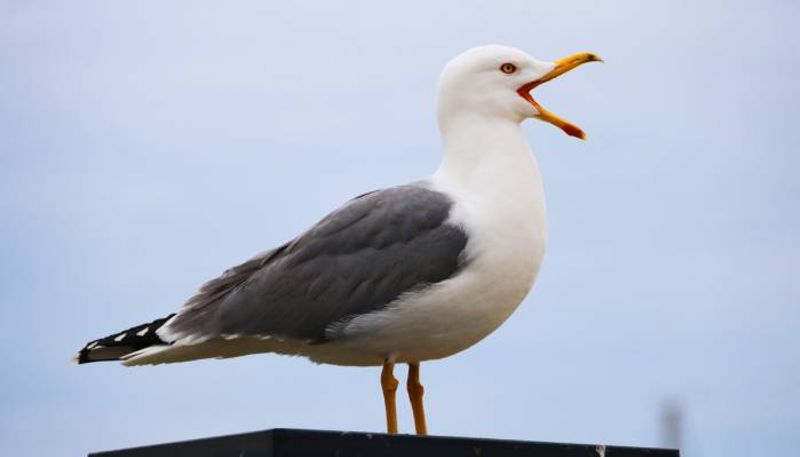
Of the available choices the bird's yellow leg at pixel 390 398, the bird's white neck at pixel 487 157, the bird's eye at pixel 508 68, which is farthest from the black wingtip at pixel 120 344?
the bird's eye at pixel 508 68

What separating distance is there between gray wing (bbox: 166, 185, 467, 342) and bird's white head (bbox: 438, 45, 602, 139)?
55cm

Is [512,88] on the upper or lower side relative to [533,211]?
upper

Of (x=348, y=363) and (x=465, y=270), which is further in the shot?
(x=348, y=363)

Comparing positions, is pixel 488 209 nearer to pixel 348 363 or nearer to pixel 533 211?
pixel 533 211

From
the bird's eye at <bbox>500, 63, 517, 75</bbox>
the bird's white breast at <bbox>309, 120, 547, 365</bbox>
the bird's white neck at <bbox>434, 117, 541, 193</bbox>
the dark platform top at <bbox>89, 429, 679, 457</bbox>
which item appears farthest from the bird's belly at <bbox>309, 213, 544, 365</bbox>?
the dark platform top at <bbox>89, 429, 679, 457</bbox>

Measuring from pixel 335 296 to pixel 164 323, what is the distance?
3.23 feet

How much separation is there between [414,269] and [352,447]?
71.2 inches

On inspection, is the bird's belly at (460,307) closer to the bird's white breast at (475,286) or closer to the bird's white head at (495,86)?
the bird's white breast at (475,286)

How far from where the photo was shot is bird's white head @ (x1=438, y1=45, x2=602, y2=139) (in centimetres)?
727

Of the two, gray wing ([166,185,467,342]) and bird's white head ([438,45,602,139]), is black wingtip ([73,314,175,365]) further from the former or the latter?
bird's white head ([438,45,602,139])

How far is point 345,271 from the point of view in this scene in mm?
6930

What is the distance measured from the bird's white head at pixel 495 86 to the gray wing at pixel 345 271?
21.7 inches

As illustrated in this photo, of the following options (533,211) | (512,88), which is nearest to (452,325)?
(533,211)

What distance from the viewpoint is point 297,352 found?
7.19 metres
